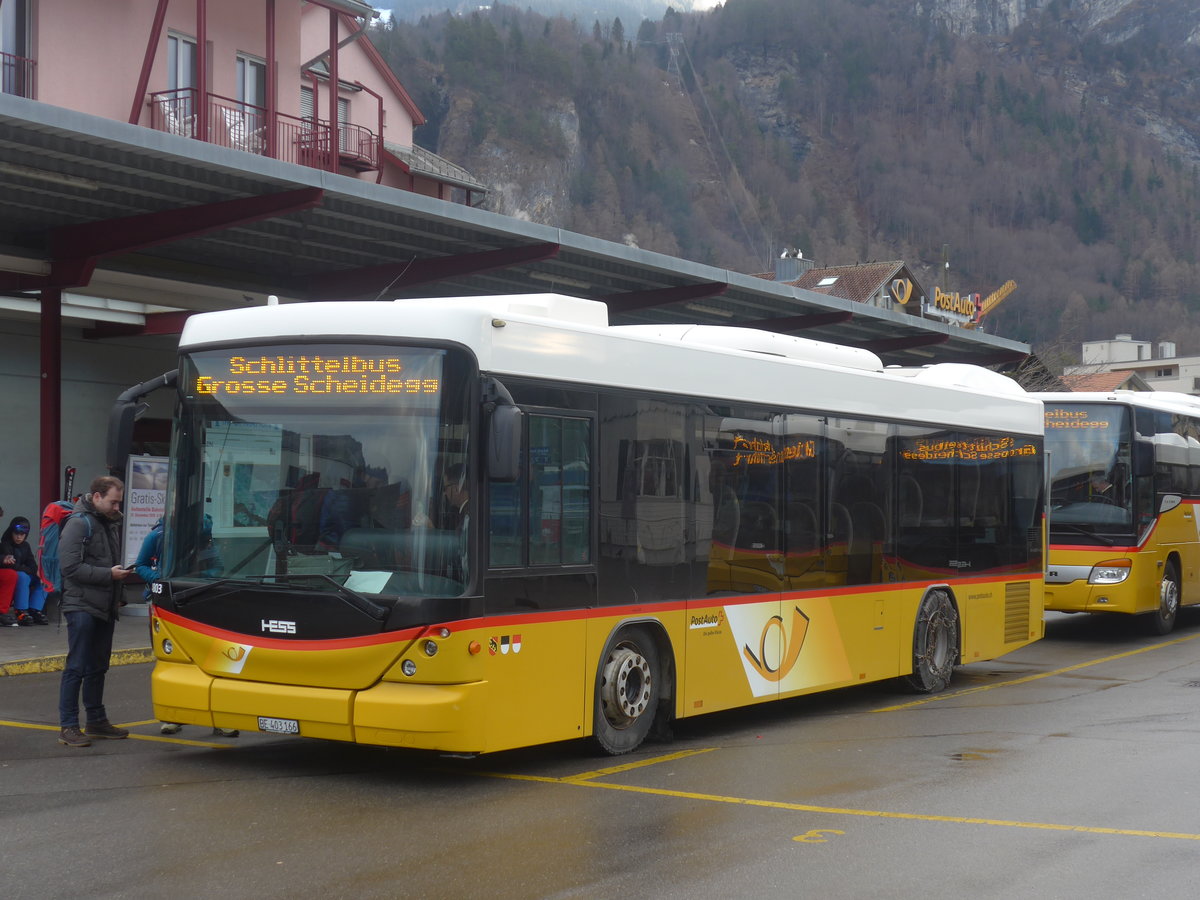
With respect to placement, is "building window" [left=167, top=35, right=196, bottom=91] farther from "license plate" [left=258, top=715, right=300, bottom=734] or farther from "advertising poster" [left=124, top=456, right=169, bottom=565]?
"license plate" [left=258, top=715, right=300, bottom=734]

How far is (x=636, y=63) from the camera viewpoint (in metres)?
150

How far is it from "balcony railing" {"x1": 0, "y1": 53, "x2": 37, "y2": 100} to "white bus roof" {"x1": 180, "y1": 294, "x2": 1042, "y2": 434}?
55.9ft

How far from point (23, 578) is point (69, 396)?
19.4 feet

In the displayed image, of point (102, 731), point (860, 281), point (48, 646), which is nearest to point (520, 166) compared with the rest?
point (860, 281)

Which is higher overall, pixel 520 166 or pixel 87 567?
pixel 520 166

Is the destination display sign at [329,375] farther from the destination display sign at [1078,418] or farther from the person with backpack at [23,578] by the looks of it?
the destination display sign at [1078,418]

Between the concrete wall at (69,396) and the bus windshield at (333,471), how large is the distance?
48.0 feet

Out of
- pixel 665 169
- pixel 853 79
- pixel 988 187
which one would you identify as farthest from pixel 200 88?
pixel 853 79

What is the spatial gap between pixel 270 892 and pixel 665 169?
5410 inches

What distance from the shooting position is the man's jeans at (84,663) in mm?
9250

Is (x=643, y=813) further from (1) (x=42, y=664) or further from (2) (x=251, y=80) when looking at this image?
(2) (x=251, y=80)

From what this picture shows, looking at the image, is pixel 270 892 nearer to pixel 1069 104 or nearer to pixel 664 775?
pixel 664 775

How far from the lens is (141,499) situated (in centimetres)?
1853

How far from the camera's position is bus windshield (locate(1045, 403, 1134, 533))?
1812 centimetres
